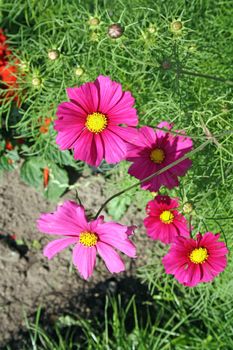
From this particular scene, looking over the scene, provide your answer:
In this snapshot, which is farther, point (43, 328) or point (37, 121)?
point (43, 328)

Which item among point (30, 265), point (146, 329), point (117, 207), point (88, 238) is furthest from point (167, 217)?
point (30, 265)

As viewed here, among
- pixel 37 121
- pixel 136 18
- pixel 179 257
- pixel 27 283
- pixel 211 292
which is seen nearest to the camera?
pixel 179 257

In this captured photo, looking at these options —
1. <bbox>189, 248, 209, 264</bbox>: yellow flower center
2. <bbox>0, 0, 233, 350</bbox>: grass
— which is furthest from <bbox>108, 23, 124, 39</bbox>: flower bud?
<bbox>189, 248, 209, 264</bbox>: yellow flower center

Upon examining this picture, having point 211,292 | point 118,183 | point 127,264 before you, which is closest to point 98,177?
point 118,183

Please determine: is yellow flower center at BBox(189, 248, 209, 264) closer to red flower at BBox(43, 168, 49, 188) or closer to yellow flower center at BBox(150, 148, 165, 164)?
yellow flower center at BBox(150, 148, 165, 164)

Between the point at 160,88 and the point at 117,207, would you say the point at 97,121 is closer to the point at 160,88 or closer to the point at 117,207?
the point at 160,88

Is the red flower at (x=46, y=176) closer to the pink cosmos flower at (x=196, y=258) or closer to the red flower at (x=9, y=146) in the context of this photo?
the red flower at (x=9, y=146)

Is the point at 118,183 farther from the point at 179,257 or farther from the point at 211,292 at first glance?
the point at 179,257
